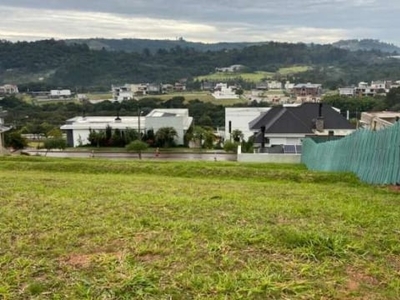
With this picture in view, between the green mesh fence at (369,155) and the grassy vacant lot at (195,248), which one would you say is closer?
the grassy vacant lot at (195,248)

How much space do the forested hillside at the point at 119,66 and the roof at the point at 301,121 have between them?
7590 centimetres

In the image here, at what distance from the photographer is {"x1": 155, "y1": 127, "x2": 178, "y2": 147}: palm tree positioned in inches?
1358

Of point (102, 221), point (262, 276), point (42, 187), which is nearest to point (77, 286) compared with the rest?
point (262, 276)

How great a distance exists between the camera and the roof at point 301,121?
2705cm

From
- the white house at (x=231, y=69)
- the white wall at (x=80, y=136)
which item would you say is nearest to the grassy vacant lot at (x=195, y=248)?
the white wall at (x=80, y=136)

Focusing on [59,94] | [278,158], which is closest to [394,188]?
[278,158]

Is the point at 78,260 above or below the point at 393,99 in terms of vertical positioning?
above

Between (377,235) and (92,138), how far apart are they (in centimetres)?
3249

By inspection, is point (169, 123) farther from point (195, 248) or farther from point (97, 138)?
point (195, 248)

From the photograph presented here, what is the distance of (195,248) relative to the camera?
11.2 ft

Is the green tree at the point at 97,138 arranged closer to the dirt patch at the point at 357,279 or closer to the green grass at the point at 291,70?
the dirt patch at the point at 357,279

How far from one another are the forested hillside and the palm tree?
69363mm

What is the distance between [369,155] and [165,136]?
86.8 ft

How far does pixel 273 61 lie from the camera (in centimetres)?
14200
